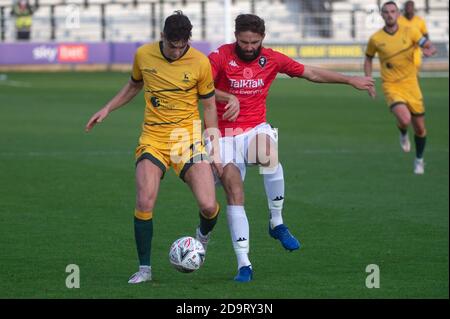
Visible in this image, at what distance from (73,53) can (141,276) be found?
121 ft

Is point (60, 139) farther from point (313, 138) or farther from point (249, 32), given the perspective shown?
point (249, 32)

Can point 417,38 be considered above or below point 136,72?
below

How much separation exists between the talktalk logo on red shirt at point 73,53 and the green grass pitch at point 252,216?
63.7ft

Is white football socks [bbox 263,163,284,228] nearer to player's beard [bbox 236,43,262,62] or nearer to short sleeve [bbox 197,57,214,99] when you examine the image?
player's beard [bbox 236,43,262,62]

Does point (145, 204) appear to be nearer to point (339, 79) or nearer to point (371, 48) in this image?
point (339, 79)

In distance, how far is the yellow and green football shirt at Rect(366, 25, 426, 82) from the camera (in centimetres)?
1805

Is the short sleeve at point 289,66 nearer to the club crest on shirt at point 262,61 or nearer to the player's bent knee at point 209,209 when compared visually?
the club crest on shirt at point 262,61

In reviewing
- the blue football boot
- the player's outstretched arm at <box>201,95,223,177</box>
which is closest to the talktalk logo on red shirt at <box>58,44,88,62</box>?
the blue football boot

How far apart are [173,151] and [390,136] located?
45.4ft

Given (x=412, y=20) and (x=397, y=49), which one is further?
(x=412, y=20)

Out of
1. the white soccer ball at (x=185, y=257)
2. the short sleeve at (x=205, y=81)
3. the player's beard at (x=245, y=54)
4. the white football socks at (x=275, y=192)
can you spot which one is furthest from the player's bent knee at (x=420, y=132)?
the white soccer ball at (x=185, y=257)

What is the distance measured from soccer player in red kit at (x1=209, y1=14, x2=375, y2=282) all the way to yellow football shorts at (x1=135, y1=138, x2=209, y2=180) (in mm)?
430

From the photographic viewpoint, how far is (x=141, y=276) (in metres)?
9.17

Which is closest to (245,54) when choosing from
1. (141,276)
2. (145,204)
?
(145,204)
